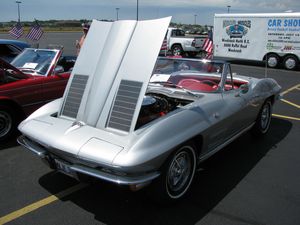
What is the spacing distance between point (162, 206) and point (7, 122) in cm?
312

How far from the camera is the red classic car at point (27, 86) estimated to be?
16.7ft

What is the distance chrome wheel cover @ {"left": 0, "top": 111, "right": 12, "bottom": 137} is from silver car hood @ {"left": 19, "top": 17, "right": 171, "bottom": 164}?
1.63 m

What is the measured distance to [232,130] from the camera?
14.0 ft

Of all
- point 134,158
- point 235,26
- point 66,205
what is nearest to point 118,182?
point 134,158

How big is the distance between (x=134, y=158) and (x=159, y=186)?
54 centimetres

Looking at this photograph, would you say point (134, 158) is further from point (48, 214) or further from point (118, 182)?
point (48, 214)

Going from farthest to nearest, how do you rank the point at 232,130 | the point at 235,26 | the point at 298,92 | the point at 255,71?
the point at 235,26
the point at 255,71
the point at 298,92
the point at 232,130

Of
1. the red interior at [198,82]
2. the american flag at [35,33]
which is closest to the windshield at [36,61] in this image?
the red interior at [198,82]

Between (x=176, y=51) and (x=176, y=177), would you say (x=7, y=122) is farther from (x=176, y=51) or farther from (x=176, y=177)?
(x=176, y=51)

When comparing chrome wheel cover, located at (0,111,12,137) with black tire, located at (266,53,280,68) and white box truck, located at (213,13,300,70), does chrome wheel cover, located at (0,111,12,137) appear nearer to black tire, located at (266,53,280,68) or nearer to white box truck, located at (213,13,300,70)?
white box truck, located at (213,13,300,70)

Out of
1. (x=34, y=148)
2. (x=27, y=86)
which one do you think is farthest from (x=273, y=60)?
(x=34, y=148)

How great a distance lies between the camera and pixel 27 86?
17.4ft

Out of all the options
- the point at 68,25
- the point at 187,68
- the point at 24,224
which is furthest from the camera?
the point at 68,25

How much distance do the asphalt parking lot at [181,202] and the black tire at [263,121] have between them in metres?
0.57
